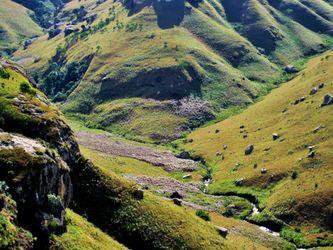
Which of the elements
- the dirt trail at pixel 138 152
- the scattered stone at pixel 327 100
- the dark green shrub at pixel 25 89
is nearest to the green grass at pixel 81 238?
the dark green shrub at pixel 25 89

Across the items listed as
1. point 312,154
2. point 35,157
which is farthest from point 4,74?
point 312,154

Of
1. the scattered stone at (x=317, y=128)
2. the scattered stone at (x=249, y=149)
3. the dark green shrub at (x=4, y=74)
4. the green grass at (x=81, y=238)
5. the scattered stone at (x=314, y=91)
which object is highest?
the dark green shrub at (x=4, y=74)

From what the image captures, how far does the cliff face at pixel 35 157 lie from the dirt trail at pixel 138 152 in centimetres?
6413

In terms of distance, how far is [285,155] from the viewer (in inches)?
5049

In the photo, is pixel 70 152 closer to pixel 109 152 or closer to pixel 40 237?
pixel 40 237

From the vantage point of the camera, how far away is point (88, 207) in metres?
73.7

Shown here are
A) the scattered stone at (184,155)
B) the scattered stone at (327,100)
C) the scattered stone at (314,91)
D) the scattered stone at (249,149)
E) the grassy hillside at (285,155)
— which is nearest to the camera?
the grassy hillside at (285,155)

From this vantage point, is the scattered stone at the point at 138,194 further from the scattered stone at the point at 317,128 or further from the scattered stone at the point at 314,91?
the scattered stone at the point at 314,91

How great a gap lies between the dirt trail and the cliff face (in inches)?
2525

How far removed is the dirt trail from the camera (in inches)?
5472

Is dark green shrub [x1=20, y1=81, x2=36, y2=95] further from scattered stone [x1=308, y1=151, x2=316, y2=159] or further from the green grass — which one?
scattered stone [x1=308, y1=151, x2=316, y2=159]

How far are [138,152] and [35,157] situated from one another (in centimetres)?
8842

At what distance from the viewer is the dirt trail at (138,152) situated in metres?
139

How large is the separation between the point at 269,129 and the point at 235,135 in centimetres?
1147
